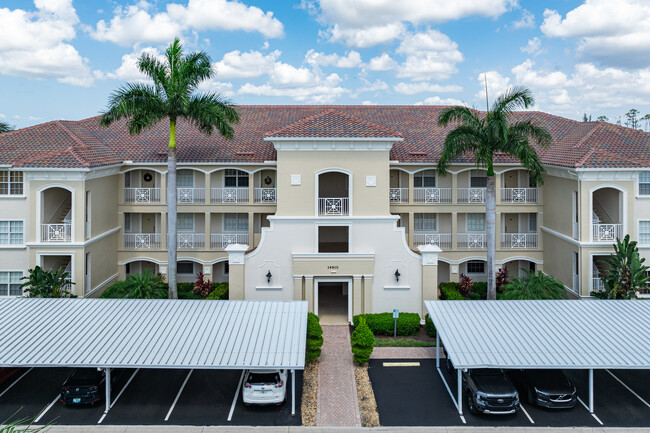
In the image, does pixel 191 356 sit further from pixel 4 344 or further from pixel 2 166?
pixel 2 166

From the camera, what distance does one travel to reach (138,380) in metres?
20.8

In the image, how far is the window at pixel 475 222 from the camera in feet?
109

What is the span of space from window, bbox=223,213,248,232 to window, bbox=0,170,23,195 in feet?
36.6

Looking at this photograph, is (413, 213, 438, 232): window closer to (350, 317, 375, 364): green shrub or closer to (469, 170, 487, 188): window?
(469, 170, 487, 188): window

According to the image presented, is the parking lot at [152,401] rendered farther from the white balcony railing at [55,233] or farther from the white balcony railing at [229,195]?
the white balcony railing at [229,195]

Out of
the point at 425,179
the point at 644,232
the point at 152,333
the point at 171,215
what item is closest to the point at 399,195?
the point at 425,179

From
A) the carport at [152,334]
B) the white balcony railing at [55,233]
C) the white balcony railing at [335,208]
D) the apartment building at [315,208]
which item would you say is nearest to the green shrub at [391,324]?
the apartment building at [315,208]

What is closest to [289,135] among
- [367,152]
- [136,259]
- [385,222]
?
[367,152]

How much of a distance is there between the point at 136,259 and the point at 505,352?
71.9 feet

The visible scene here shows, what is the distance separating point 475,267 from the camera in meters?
34.4

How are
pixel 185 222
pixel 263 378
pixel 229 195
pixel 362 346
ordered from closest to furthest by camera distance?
1. pixel 263 378
2. pixel 362 346
3. pixel 229 195
4. pixel 185 222

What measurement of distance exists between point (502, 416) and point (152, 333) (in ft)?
41.3

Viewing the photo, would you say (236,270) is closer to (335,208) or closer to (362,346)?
(335,208)

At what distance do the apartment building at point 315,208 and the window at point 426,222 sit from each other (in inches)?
3.5
